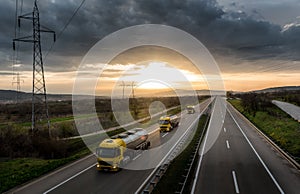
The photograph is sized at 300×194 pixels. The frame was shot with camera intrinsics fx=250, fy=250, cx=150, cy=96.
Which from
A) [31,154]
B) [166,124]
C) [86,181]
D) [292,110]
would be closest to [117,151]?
[86,181]

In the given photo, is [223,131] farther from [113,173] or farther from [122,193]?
[122,193]

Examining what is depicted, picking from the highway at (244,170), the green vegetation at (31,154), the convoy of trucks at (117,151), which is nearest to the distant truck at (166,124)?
the green vegetation at (31,154)

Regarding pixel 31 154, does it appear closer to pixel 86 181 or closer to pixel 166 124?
pixel 86 181

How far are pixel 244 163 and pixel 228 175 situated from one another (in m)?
3.59

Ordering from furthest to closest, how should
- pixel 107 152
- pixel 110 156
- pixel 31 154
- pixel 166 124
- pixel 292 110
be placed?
1. pixel 292 110
2. pixel 166 124
3. pixel 31 154
4. pixel 107 152
5. pixel 110 156

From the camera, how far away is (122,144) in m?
19.2

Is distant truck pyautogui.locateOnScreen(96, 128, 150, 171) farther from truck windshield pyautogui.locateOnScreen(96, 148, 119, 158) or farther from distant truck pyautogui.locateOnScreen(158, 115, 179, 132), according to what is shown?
distant truck pyautogui.locateOnScreen(158, 115, 179, 132)

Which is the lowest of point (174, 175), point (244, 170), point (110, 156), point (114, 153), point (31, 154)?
point (31, 154)

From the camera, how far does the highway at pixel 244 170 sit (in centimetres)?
1446

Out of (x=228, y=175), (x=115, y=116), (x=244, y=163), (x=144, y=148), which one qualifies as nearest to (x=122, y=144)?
(x=144, y=148)

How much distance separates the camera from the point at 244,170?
57.9 feet

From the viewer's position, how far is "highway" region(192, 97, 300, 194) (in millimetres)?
14461

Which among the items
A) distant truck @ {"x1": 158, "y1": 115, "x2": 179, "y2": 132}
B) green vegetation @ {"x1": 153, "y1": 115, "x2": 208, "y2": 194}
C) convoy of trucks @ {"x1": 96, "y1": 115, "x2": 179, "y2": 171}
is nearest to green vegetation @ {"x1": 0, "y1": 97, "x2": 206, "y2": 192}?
convoy of trucks @ {"x1": 96, "y1": 115, "x2": 179, "y2": 171}

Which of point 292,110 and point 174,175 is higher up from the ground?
point 292,110
